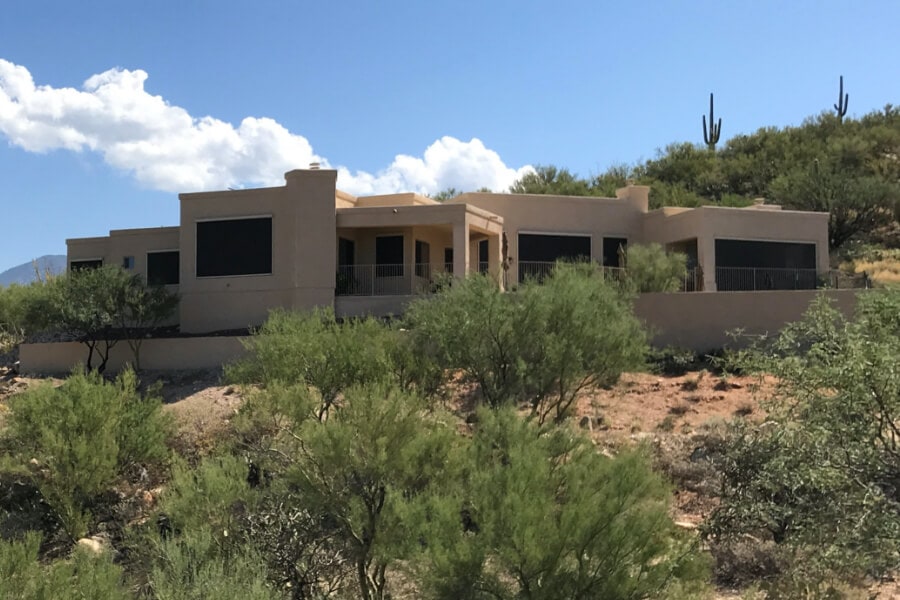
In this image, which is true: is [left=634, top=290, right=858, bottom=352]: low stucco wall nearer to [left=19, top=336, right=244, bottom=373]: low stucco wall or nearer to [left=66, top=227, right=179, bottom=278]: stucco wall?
[left=19, top=336, right=244, bottom=373]: low stucco wall

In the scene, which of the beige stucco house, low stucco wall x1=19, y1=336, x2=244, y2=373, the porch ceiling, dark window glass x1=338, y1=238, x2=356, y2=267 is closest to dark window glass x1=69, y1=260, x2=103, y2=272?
the beige stucco house

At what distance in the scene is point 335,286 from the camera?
28.8 meters

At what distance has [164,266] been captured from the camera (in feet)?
109

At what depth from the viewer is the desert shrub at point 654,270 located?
1196 inches

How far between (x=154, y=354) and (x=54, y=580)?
19379 mm

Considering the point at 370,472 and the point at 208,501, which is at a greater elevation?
the point at 370,472

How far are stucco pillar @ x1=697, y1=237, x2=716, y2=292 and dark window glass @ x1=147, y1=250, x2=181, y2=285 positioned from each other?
19625mm

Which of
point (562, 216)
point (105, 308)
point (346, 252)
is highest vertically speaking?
point (562, 216)

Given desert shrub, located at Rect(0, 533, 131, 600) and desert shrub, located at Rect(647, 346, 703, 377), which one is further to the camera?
desert shrub, located at Rect(647, 346, 703, 377)

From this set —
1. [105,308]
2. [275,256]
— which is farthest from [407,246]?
[105,308]

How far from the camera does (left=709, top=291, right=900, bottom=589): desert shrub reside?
932cm

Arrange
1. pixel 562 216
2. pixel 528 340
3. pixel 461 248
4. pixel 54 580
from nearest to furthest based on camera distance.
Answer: pixel 54 580
pixel 528 340
pixel 461 248
pixel 562 216

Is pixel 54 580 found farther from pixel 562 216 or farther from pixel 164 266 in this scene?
pixel 562 216

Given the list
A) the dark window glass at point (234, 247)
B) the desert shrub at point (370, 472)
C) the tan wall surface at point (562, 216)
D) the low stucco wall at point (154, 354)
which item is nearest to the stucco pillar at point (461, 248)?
the tan wall surface at point (562, 216)
